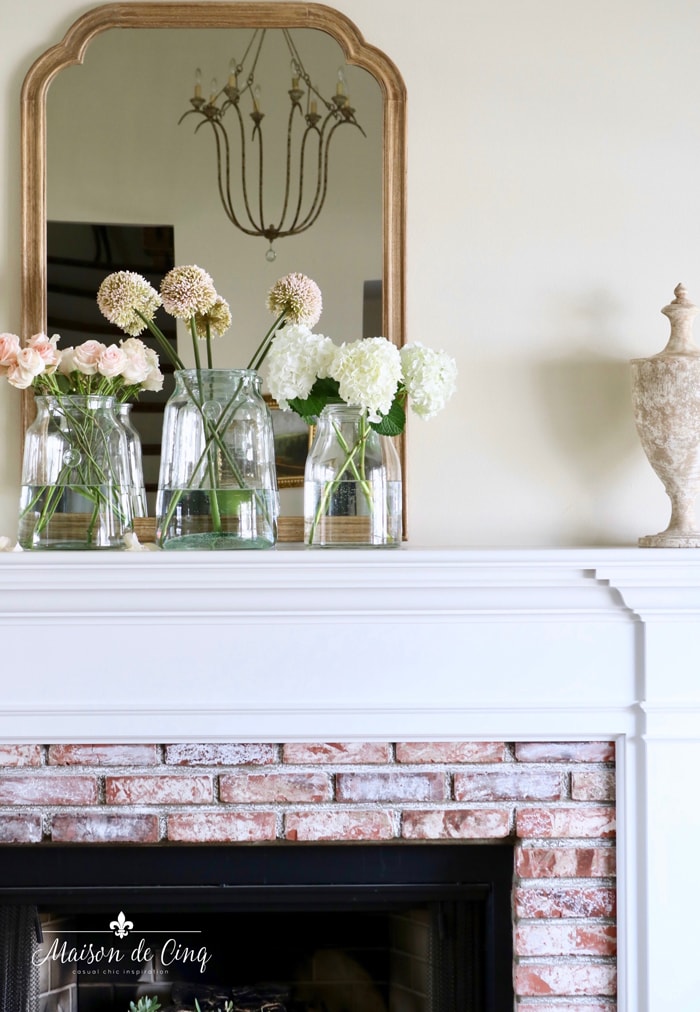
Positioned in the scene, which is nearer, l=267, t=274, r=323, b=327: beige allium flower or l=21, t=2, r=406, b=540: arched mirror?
l=267, t=274, r=323, b=327: beige allium flower

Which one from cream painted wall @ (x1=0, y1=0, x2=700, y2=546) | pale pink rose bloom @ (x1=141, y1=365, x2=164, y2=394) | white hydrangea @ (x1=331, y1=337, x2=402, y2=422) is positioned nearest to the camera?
white hydrangea @ (x1=331, y1=337, x2=402, y2=422)

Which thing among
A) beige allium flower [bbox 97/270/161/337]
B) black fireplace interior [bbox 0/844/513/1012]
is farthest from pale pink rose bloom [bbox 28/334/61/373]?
black fireplace interior [bbox 0/844/513/1012]

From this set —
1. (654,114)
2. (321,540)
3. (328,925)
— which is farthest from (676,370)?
(328,925)

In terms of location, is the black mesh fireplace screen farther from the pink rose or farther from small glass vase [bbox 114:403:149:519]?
the pink rose

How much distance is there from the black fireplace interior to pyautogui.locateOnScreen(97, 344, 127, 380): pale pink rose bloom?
81 centimetres

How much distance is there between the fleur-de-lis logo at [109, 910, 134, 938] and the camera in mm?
1756

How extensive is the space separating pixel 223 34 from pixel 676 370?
40.9 inches

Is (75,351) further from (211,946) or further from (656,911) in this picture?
(656,911)

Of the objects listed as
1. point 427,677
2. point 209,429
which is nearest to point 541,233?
point 209,429

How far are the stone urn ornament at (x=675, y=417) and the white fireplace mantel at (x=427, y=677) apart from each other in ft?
0.47

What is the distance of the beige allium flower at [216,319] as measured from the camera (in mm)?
1700

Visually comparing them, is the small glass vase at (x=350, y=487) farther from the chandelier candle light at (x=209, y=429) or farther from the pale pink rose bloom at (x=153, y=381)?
the pale pink rose bloom at (x=153, y=381)

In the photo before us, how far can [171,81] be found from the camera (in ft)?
5.98

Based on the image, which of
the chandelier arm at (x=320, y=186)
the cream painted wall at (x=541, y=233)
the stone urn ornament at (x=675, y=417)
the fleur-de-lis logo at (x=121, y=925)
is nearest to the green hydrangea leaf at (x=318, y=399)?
the cream painted wall at (x=541, y=233)
